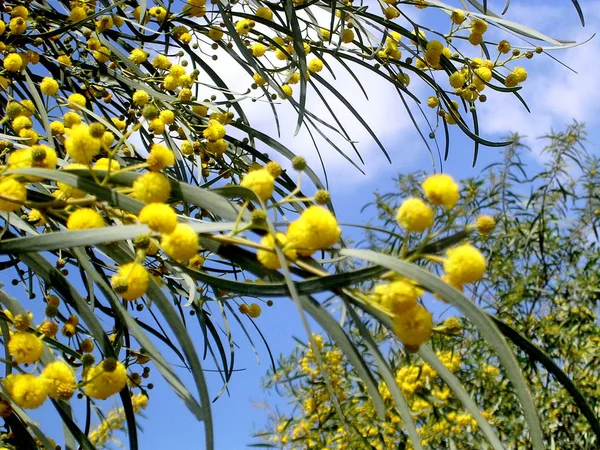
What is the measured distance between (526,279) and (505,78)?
2074mm

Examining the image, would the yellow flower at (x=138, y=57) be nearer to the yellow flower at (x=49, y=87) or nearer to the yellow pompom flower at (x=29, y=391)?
the yellow flower at (x=49, y=87)

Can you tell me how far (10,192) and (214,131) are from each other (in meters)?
0.80

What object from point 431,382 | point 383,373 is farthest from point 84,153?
point 431,382

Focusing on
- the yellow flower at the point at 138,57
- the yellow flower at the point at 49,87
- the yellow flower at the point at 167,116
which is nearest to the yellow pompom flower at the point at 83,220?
the yellow flower at the point at 167,116

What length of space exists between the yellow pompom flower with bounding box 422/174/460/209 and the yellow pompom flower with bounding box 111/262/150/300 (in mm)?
304

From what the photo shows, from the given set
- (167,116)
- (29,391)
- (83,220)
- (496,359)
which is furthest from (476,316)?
(496,359)

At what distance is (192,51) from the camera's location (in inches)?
73.7

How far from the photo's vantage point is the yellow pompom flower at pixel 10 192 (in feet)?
2.47

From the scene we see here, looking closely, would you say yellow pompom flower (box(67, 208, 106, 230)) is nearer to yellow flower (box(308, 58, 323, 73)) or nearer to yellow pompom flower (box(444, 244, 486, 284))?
yellow pompom flower (box(444, 244, 486, 284))

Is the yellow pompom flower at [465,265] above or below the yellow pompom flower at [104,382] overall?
below

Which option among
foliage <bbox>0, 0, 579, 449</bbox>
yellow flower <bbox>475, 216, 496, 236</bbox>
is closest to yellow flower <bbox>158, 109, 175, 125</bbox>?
foliage <bbox>0, 0, 579, 449</bbox>

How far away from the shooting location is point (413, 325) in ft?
2.09

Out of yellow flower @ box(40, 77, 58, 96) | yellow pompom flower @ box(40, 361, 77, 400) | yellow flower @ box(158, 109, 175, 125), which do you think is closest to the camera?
yellow pompom flower @ box(40, 361, 77, 400)

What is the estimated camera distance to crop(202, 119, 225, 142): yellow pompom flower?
4.99 ft
